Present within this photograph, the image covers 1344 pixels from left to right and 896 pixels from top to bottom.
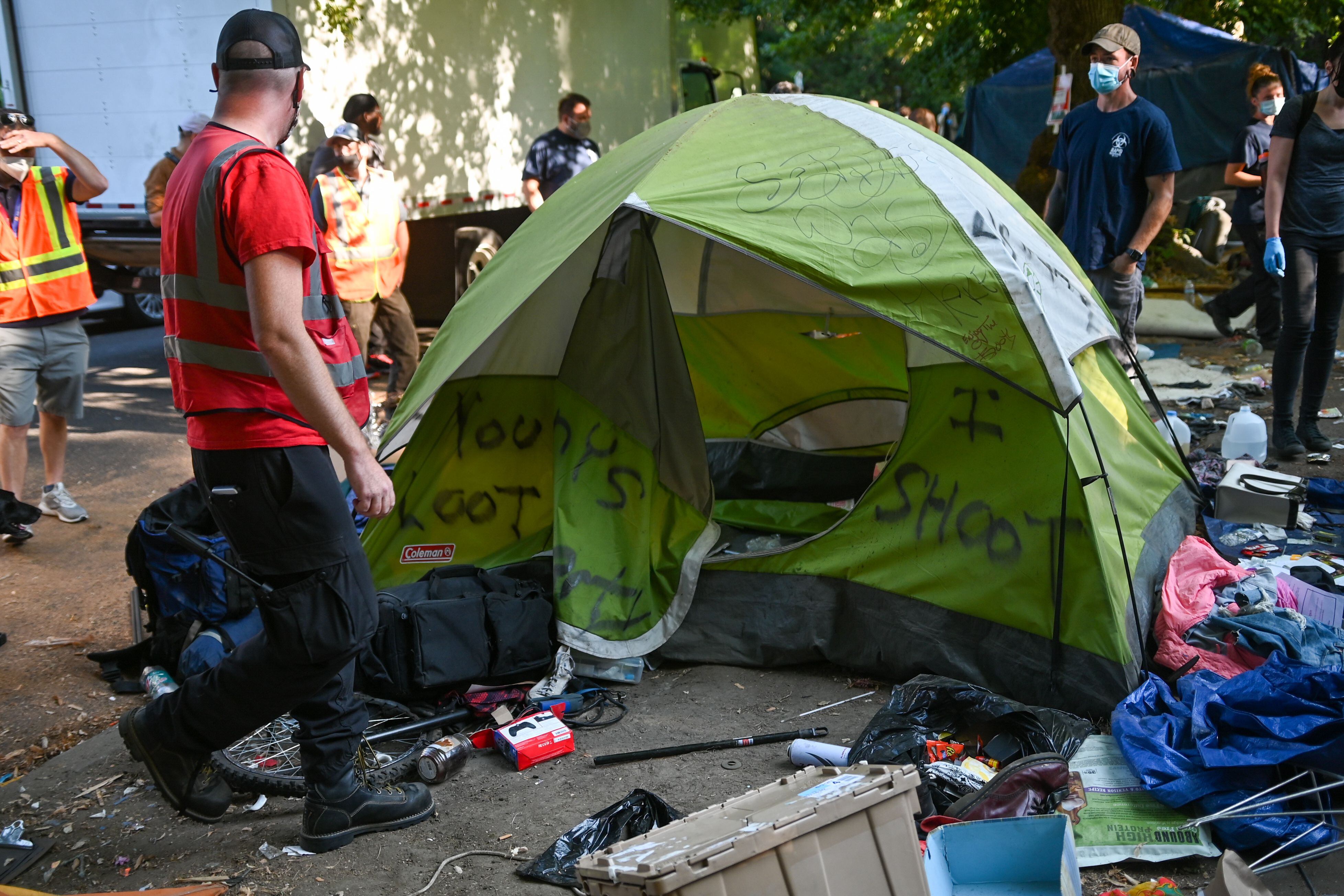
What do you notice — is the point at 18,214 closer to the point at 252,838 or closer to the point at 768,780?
the point at 252,838

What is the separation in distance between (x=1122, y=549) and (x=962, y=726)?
2.43ft

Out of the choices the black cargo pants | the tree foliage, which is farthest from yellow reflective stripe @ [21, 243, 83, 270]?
the tree foliage

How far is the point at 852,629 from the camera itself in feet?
11.9

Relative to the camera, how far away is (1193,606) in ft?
11.1

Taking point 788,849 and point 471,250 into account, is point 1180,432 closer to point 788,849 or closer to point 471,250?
point 788,849

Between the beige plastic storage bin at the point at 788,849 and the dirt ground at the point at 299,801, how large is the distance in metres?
0.76

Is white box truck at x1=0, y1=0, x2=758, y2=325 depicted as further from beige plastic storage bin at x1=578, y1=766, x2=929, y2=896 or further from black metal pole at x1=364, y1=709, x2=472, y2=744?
beige plastic storage bin at x1=578, y1=766, x2=929, y2=896

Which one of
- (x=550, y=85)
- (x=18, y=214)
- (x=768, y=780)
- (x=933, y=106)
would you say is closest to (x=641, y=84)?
(x=550, y=85)

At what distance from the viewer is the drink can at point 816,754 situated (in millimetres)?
3006

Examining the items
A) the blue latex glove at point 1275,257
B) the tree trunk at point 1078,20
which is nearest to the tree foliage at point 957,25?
the tree trunk at point 1078,20

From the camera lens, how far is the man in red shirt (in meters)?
2.27

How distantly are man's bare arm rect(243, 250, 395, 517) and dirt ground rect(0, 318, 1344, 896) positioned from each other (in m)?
0.96

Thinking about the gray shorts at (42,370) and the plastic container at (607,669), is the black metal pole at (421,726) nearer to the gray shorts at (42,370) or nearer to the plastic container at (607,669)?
the plastic container at (607,669)

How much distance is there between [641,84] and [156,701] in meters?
8.96
